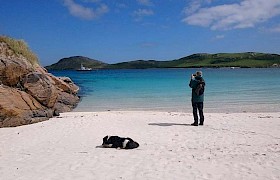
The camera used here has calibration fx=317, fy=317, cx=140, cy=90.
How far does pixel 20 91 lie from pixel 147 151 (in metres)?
9.21

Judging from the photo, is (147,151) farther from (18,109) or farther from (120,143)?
(18,109)

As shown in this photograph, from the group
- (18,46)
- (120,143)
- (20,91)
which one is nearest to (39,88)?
(20,91)

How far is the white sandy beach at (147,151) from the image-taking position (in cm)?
771

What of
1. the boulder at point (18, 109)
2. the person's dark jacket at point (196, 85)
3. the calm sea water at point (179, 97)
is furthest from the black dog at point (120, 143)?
the calm sea water at point (179, 97)

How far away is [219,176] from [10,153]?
21.2 ft

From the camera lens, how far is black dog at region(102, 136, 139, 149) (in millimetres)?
10250

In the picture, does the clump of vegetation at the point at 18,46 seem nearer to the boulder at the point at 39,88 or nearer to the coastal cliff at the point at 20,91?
the coastal cliff at the point at 20,91

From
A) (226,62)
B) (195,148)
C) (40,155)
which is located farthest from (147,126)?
(226,62)

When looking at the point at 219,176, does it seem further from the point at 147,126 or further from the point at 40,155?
the point at 147,126

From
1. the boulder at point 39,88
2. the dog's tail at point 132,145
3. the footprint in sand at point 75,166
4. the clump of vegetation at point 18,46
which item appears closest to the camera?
the footprint in sand at point 75,166

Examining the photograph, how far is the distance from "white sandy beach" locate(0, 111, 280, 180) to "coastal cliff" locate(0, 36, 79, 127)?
92 cm

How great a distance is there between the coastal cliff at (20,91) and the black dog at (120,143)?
6291mm

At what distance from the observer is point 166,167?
8086mm

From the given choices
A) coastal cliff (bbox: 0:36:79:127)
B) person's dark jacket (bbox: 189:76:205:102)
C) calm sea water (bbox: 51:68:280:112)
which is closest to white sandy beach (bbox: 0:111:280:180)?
coastal cliff (bbox: 0:36:79:127)
